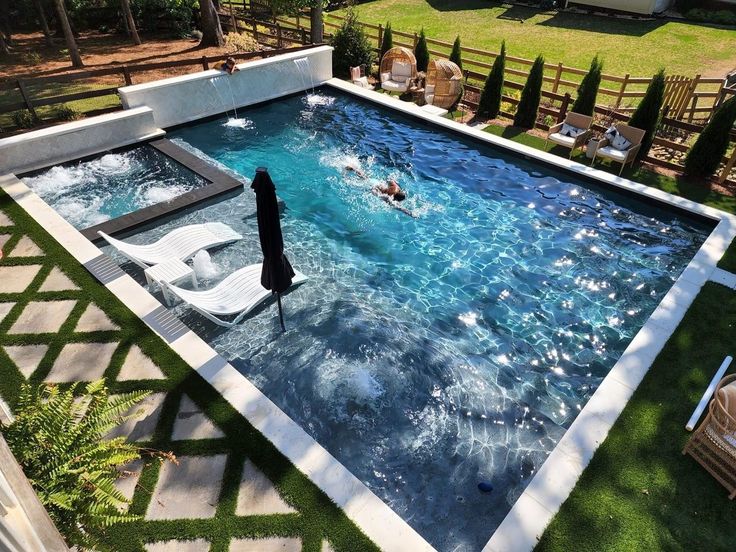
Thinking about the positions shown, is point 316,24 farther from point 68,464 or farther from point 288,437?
point 68,464

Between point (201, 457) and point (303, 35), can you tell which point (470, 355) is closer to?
point (201, 457)

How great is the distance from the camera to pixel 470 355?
811 centimetres

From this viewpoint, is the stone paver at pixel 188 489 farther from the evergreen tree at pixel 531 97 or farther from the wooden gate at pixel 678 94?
the wooden gate at pixel 678 94

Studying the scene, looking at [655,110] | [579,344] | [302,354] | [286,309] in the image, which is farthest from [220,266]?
[655,110]

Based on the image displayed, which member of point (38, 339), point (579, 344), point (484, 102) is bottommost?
point (579, 344)

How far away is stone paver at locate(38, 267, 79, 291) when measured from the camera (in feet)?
27.2

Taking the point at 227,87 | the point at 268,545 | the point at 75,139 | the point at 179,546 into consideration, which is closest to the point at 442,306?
the point at 268,545

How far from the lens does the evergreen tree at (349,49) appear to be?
19.0 m

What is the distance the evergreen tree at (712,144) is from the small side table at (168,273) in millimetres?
13234

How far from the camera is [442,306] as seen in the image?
9.14 metres

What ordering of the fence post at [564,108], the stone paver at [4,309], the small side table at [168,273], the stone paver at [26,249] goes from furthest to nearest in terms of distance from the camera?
the fence post at [564,108] → the stone paver at [26,249] → the small side table at [168,273] → the stone paver at [4,309]

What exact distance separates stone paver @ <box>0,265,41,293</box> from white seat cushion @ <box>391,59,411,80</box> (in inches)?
565

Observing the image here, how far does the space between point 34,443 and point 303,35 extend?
21.6 metres

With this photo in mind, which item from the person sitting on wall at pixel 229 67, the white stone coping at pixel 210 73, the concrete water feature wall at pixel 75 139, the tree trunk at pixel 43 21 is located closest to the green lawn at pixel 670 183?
the white stone coping at pixel 210 73
